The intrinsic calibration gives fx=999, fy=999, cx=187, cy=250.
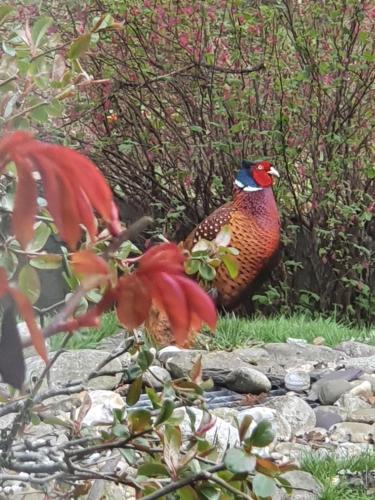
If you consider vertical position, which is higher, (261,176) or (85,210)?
(85,210)

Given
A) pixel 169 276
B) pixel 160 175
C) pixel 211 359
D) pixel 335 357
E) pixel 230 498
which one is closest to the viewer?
pixel 169 276

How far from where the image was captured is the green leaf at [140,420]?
1.55 m

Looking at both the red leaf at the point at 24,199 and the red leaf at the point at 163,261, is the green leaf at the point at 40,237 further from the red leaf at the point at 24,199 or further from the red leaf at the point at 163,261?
the red leaf at the point at 24,199

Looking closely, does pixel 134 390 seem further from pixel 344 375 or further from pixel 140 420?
pixel 344 375

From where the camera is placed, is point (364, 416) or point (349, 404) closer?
point (364, 416)

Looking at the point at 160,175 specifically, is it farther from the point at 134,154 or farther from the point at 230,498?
the point at 230,498

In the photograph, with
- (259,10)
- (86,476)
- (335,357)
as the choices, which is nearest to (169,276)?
(86,476)

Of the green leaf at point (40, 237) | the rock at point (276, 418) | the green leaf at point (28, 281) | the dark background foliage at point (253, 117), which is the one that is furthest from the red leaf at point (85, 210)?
the dark background foliage at point (253, 117)

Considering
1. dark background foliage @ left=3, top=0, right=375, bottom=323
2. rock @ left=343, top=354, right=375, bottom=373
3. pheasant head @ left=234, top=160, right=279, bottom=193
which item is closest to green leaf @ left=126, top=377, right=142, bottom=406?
rock @ left=343, top=354, right=375, bottom=373

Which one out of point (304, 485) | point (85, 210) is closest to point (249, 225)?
point (304, 485)

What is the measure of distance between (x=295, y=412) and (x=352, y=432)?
0.28 m

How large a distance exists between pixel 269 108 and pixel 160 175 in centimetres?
93

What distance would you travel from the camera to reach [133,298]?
0.83 metres

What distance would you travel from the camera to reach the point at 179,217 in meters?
7.15
